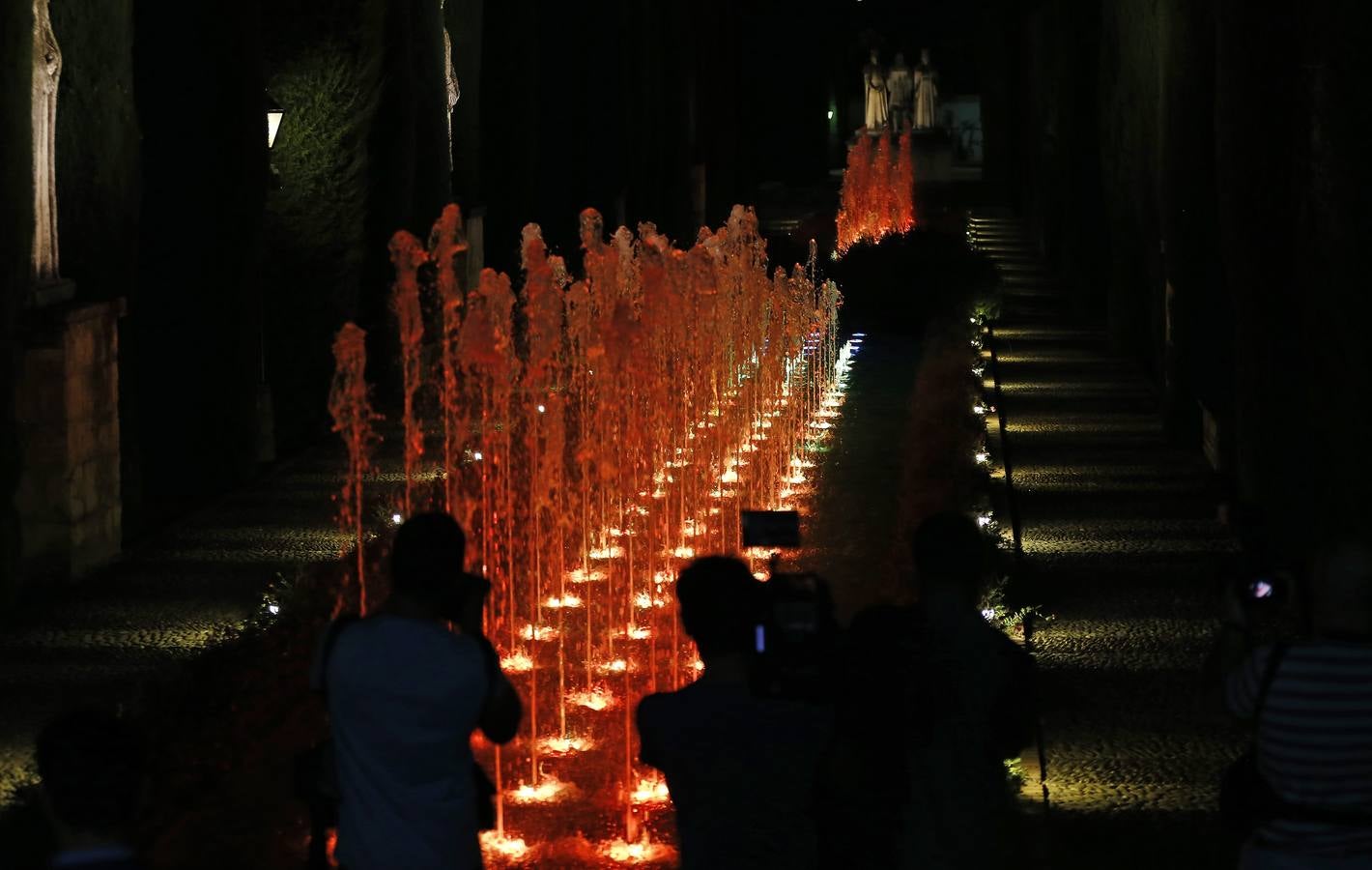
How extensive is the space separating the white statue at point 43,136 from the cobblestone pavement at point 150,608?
4.55 feet

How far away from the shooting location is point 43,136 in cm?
1008

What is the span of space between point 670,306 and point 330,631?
11.5 meters

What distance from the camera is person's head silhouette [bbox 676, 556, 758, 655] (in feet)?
12.5

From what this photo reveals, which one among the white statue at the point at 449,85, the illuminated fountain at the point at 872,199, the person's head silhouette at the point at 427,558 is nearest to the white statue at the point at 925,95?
the illuminated fountain at the point at 872,199

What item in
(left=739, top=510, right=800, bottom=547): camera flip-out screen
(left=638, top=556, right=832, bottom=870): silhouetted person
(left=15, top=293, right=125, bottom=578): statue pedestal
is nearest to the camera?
(left=638, top=556, right=832, bottom=870): silhouetted person

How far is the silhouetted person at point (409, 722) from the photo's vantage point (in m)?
3.88

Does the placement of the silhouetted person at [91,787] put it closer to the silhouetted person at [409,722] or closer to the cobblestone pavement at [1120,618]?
the silhouetted person at [409,722]

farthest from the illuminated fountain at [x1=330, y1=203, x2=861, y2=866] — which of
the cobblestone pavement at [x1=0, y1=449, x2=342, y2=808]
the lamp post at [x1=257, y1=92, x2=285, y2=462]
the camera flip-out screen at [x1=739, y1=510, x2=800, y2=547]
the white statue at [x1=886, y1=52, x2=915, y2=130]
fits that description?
the white statue at [x1=886, y1=52, x2=915, y2=130]

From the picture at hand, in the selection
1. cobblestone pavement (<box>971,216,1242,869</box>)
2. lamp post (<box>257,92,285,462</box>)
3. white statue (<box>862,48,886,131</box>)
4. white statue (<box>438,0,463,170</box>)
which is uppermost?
white statue (<box>862,48,886,131</box>)

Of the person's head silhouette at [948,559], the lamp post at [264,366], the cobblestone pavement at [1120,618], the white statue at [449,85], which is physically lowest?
the cobblestone pavement at [1120,618]

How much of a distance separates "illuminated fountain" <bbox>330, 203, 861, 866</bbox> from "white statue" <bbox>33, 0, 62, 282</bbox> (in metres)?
1.97

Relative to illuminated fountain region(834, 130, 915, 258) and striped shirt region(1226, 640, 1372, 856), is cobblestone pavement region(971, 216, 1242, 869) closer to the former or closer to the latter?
striped shirt region(1226, 640, 1372, 856)

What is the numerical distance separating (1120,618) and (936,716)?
493cm

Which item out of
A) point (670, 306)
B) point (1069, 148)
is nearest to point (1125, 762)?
point (670, 306)
